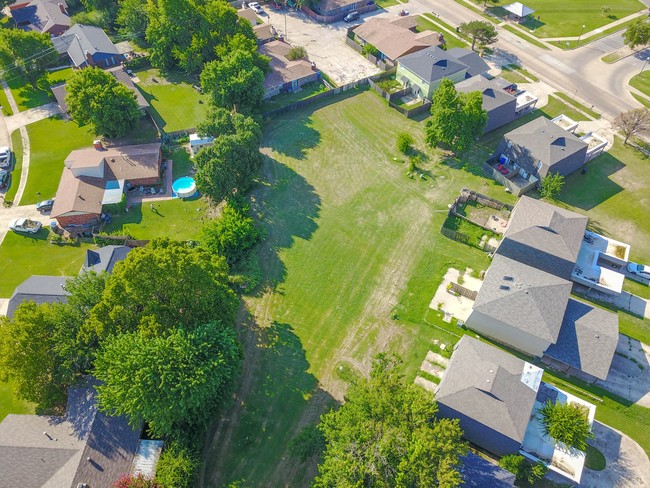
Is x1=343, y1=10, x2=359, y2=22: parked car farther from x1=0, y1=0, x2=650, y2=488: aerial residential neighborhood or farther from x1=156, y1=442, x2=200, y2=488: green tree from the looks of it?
x1=156, y1=442, x2=200, y2=488: green tree

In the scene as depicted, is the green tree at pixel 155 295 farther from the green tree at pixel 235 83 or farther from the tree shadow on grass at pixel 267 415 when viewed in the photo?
the green tree at pixel 235 83

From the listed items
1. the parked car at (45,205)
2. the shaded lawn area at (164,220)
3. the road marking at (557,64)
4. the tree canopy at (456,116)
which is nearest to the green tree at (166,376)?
the shaded lawn area at (164,220)

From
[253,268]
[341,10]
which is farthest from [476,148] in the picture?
[341,10]

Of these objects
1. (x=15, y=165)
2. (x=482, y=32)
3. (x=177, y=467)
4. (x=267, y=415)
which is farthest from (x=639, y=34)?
(x=15, y=165)

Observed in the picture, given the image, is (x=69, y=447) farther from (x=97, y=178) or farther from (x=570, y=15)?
(x=570, y=15)

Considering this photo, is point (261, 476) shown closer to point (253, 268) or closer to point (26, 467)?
point (26, 467)
